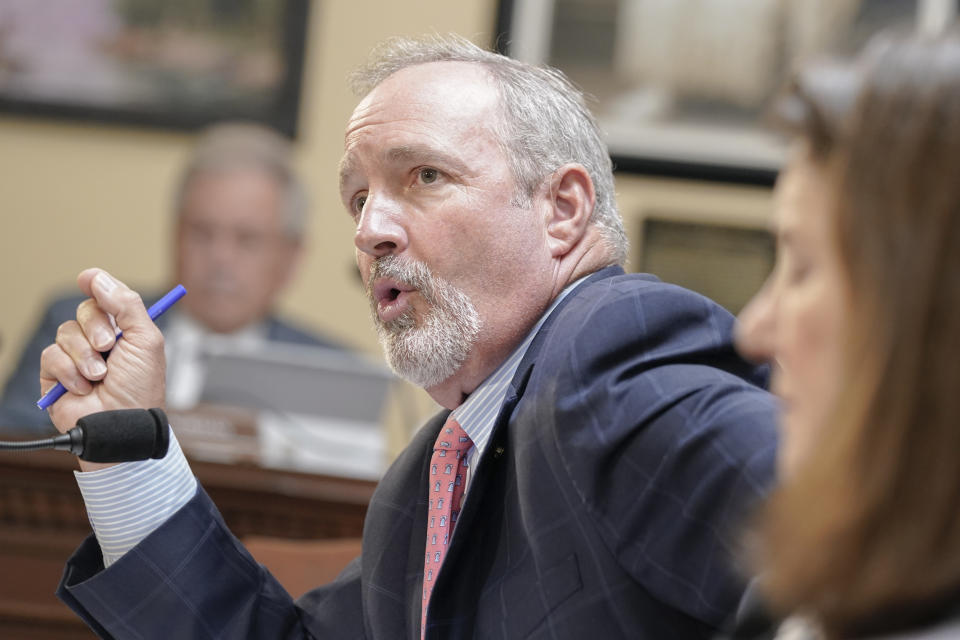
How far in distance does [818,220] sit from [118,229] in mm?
4296

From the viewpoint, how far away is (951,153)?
0.66 metres

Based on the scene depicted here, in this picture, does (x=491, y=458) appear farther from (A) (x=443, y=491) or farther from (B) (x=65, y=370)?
(B) (x=65, y=370)

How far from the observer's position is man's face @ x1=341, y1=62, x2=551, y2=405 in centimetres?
158

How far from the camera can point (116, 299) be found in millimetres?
1571

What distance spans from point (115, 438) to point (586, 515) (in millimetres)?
537

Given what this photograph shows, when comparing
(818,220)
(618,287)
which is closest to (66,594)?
(618,287)

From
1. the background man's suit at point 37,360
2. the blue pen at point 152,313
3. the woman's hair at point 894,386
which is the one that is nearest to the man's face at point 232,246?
the background man's suit at point 37,360

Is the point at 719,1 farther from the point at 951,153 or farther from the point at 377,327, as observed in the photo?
the point at 951,153

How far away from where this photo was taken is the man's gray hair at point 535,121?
1.62 metres

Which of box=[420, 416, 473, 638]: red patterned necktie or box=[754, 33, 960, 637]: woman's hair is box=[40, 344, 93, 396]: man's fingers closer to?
box=[420, 416, 473, 638]: red patterned necktie

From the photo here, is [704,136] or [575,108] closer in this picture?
[575,108]

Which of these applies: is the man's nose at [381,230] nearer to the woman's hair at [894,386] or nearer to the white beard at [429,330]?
the white beard at [429,330]

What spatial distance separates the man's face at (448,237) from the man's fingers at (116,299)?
298 millimetres

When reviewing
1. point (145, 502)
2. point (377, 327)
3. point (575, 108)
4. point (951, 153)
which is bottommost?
point (145, 502)
